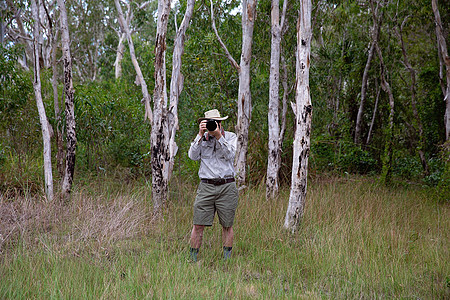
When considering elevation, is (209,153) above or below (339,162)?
above

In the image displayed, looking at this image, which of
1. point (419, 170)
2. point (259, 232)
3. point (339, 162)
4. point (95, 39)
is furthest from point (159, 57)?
point (95, 39)

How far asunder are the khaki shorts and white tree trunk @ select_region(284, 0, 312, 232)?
5.11ft

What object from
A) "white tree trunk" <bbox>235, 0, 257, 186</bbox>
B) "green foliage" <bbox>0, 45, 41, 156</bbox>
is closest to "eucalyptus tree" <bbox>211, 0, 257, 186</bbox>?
"white tree trunk" <bbox>235, 0, 257, 186</bbox>

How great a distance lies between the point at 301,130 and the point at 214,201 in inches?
76.1

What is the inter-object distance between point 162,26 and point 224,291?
4477 millimetres

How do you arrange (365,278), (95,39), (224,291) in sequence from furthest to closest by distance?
1. (95,39)
2. (365,278)
3. (224,291)

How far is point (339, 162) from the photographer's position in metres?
11.0

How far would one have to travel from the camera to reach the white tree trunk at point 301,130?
228 inches

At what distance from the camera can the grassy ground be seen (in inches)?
146

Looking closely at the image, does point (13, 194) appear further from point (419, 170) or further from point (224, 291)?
point (419, 170)

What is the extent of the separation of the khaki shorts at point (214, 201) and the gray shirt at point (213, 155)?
0.44ft

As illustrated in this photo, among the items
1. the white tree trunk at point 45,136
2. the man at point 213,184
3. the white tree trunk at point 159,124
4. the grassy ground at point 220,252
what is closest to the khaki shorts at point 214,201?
the man at point 213,184

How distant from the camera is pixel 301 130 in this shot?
5777 millimetres

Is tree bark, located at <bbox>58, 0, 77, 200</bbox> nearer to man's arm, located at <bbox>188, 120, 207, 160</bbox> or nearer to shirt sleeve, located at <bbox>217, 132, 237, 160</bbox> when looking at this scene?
man's arm, located at <bbox>188, 120, 207, 160</bbox>
